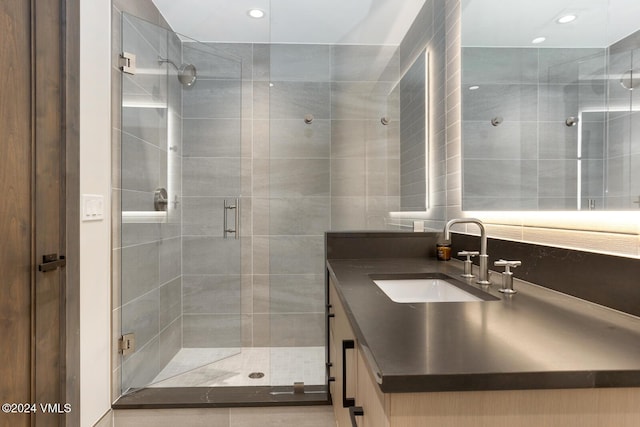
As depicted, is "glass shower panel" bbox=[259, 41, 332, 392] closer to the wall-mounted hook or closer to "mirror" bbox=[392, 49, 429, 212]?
"mirror" bbox=[392, 49, 429, 212]

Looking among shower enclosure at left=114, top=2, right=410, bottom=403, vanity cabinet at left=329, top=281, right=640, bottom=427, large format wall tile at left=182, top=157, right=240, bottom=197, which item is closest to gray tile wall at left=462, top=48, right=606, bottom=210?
shower enclosure at left=114, top=2, right=410, bottom=403

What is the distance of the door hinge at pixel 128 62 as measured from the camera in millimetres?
2085

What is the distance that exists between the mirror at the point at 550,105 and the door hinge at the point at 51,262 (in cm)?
186

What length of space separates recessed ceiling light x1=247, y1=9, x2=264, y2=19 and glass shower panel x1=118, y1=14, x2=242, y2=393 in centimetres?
33

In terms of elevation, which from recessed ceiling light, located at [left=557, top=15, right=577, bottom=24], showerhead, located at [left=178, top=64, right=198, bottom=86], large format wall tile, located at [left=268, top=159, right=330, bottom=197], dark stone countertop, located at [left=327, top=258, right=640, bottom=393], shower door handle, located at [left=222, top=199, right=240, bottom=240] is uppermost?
showerhead, located at [left=178, top=64, right=198, bottom=86]

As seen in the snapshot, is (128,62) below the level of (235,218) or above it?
above

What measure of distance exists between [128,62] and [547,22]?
6.78ft

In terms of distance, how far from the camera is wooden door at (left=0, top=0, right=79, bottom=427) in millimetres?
1332

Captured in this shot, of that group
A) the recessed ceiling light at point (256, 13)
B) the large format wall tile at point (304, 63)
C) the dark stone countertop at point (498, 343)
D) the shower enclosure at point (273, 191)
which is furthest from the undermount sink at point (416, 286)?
the recessed ceiling light at point (256, 13)

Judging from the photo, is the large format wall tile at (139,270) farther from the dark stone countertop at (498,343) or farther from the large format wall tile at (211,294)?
the dark stone countertop at (498,343)

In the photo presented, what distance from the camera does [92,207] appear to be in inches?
71.5

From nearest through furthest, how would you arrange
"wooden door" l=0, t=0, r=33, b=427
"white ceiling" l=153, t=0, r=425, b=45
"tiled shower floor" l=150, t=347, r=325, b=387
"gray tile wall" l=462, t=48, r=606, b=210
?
"gray tile wall" l=462, t=48, r=606, b=210, "wooden door" l=0, t=0, r=33, b=427, "tiled shower floor" l=150, t=347, r=325, b=387, "white ceiling" l=153, t=0, r=425, b=45

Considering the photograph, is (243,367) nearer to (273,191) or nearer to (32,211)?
(273,191)

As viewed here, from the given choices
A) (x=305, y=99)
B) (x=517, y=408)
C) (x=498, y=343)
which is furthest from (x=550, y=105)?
(x=305, y=99)
